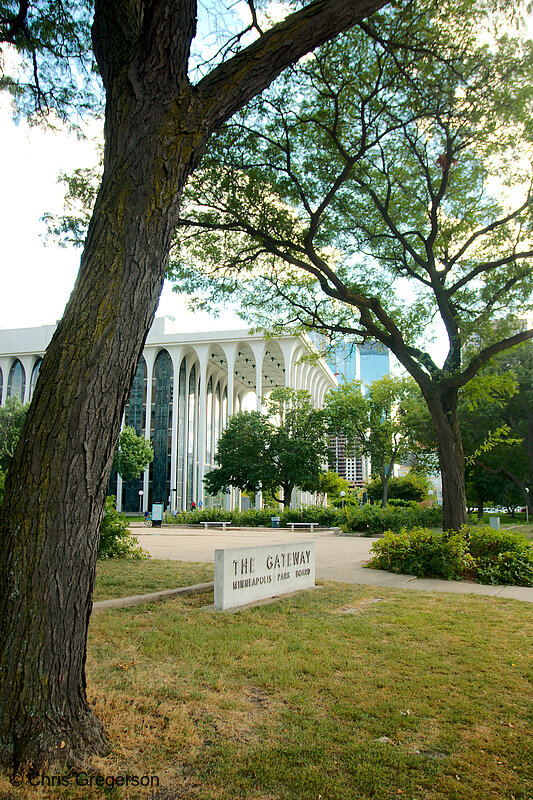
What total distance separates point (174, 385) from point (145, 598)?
53.9 m

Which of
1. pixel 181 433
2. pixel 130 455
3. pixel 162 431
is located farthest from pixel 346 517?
pixel 162 431

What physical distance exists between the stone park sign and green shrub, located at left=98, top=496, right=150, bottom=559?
5192mm

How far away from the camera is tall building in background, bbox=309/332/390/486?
49.7 feet

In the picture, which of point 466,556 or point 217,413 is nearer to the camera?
point 466,556

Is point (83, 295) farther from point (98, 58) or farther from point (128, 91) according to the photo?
point (98, 58)

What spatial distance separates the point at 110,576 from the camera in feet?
32.0

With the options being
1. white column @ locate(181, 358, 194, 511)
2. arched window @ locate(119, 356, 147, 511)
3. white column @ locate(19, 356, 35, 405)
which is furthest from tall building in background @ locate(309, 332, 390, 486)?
white column @ locate(19, 356, 35, 405)

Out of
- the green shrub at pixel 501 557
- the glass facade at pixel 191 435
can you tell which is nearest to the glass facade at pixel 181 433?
the glass facade at pixel 191 435

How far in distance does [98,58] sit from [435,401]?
390 inches

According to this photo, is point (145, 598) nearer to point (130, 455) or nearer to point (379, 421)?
point (379, 421)

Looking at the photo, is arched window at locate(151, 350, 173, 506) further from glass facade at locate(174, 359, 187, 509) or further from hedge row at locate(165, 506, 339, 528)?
hedge row at locate(165, 506, 339, 528)

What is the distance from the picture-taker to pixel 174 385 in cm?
6072

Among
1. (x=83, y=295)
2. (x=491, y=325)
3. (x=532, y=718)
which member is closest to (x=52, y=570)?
(x=83, y=295)

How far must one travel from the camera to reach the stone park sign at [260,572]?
7.20 m
